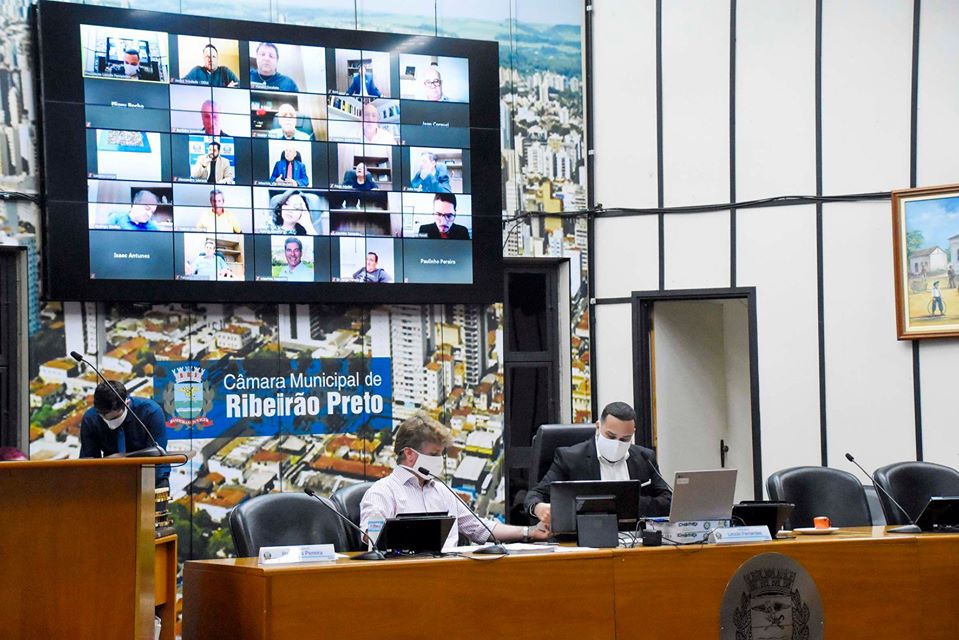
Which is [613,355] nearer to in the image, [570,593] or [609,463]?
[609,463]

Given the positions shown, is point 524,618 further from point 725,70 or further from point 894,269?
point 725,70

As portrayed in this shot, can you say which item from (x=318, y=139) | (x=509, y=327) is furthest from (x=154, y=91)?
(x=509, y=327)

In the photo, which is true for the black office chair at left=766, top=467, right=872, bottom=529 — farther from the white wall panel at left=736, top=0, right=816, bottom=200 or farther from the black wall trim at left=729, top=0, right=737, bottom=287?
the white wall panel at left=736, top=0, right=816, bottom=200

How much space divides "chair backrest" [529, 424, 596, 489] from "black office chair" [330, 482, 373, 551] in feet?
3.64

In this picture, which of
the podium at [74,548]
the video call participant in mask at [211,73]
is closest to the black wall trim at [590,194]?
the video call participant in mask at [211,73]

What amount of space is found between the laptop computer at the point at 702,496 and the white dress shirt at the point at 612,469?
1.20 metres

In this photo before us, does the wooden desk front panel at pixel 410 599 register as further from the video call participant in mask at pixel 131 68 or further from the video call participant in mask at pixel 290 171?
the video call participant in mask at pixel 131 68

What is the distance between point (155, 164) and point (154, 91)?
40 centimetres

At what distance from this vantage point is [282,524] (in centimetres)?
457

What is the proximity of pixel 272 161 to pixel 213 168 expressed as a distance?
34cm

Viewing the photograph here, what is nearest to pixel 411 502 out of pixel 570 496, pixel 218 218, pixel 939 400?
pixel 570 496

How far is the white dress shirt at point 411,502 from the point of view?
186 inches

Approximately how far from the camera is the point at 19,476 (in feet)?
10.9

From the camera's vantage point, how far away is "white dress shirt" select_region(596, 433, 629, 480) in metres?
5.80
